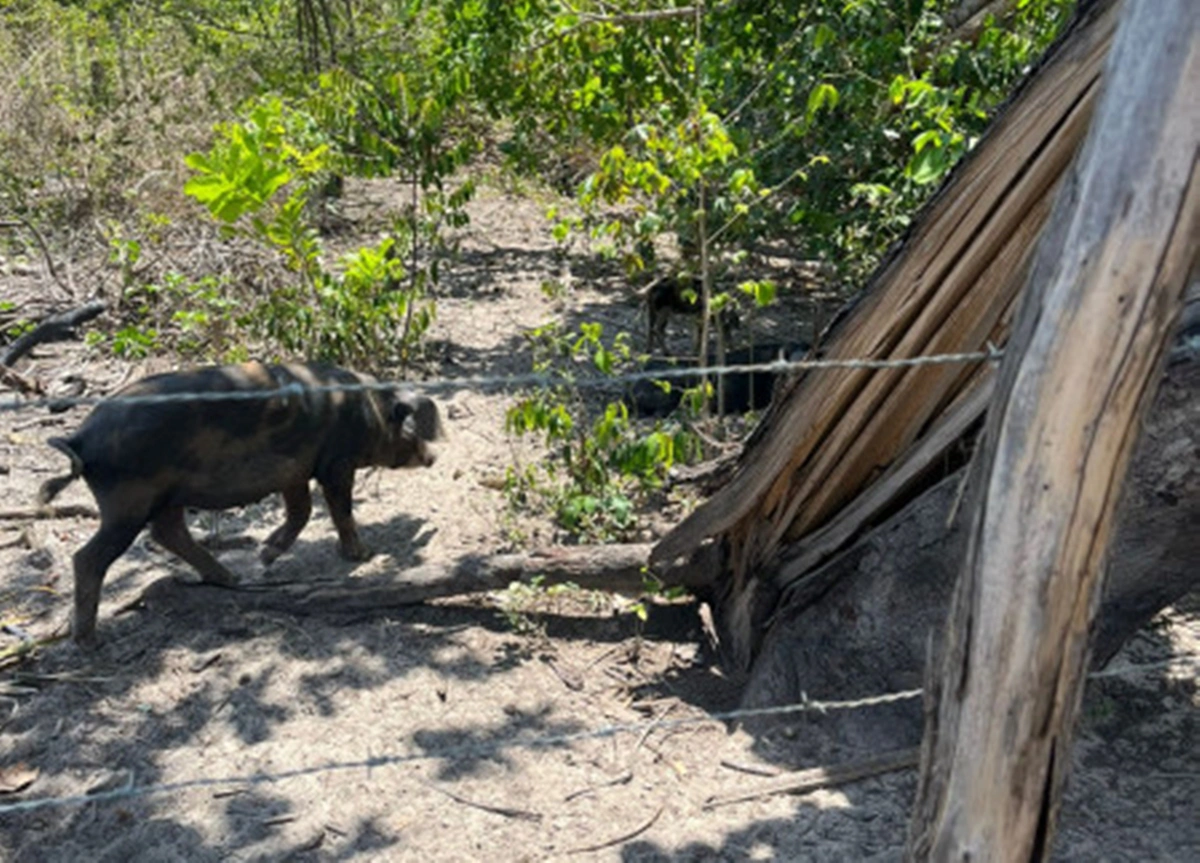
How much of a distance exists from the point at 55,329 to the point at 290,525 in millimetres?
3615

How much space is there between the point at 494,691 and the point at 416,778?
64cm

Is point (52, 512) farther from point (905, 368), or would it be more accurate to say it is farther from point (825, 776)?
point (905, 368)

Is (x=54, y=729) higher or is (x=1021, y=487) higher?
(x=1021, y=487)

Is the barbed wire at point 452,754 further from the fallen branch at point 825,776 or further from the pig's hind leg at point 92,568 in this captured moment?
the pig's hind leg at point 92,568

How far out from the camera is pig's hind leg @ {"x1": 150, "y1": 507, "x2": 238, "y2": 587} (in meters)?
5.60

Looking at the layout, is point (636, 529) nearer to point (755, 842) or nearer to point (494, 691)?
point (494, 691)

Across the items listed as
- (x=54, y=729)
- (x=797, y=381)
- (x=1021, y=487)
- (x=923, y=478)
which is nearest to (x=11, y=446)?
(x=54, y=729)

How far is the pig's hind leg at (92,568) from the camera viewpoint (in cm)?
520

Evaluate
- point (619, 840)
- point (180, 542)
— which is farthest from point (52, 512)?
point (619, 840)

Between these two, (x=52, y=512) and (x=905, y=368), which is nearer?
(x=905, y=368)

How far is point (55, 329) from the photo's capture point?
8.69 metres

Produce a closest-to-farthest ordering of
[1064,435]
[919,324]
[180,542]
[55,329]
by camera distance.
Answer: [1064,435] < [919,324] < [180,542] < [55,329]

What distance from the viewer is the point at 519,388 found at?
8.41m

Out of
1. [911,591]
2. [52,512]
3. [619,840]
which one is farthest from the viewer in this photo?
[52,512]
